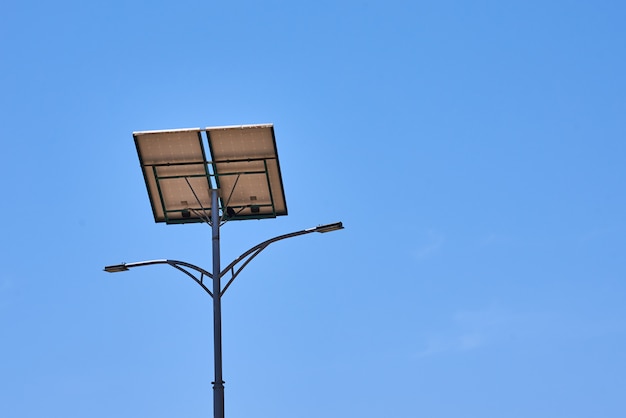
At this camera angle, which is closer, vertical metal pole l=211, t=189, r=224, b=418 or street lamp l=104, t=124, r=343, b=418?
vertical metal pole l=211, t=189, r=224, b=418

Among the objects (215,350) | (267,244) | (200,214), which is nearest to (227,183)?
(200,214)

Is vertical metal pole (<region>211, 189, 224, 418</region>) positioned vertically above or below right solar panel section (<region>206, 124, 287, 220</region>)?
below

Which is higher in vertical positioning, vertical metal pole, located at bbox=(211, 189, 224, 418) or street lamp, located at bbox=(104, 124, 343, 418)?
street lamp, located at bbox=(104, 124, 343, 418)

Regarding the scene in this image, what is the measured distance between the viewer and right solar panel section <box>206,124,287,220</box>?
69.9 ft

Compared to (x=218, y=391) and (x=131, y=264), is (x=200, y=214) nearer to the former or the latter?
(x=131, y=264)

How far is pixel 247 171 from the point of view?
2186 centimetres

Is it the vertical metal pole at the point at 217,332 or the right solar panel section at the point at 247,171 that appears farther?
the right solar panel section at the point at 247,171

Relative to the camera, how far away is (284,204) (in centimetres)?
2267

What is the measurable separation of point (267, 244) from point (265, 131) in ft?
8.45

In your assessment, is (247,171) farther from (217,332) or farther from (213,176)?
(217,332)

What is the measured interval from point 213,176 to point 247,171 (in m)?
0.75

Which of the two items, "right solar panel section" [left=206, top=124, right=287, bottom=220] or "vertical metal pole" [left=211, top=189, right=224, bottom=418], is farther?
"right solar panel section" [left=206, top=124, right=287, bottom=220]

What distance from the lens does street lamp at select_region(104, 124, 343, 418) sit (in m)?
21.3

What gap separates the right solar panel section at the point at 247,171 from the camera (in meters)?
21.3
